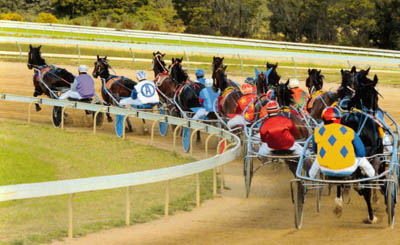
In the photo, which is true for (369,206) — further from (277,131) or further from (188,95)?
(188,95)

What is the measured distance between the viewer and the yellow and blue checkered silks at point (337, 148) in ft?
30.0

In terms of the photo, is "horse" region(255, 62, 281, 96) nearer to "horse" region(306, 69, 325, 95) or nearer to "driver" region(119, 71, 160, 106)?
"horse" region(306, 69, 325, 95)

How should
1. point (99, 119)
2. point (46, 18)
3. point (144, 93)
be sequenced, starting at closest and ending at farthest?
point (144, 93), point (99, 119), point (46, 18)

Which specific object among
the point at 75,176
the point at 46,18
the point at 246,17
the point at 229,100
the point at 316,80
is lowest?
the point at 75,176

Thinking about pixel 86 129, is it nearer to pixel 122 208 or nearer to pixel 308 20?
pixel 122 208

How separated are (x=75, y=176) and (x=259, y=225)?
5.17m

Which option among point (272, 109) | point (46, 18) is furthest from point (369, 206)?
point (46, 18)

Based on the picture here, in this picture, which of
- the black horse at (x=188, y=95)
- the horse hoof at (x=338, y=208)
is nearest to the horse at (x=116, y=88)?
the black horse at (x=188, y=95)

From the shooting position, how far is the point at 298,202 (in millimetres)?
9117

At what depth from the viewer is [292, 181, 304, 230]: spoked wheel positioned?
29.7 feet

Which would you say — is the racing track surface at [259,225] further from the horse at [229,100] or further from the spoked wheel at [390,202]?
the horse at [229,100]

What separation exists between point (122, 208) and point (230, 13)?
151 ft

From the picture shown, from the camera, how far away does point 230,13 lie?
183 feet

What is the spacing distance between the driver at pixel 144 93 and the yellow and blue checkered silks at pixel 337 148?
9.10 meters
